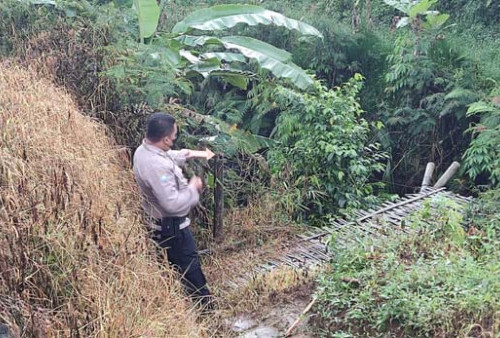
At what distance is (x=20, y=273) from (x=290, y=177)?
15.0 ft

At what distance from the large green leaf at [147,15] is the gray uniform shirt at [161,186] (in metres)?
3.22

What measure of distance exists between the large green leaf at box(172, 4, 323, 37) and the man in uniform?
3.81 meters

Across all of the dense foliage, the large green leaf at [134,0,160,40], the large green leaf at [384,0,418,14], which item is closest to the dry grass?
the large green leaf at [134,0,160,40]

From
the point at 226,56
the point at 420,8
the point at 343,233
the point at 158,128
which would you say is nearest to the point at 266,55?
the point at 226,56

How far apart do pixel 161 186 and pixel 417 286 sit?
190 centimetres

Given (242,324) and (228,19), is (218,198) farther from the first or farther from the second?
(228,19)

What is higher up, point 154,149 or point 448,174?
point 154,149

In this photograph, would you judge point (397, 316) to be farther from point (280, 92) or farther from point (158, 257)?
point (280, 92)

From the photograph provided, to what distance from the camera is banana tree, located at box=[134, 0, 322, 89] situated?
305 inches

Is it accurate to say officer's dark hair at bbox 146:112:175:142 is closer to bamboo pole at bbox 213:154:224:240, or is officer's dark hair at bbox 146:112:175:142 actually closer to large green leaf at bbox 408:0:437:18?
bamboo pole at bbox 213:154:224:240

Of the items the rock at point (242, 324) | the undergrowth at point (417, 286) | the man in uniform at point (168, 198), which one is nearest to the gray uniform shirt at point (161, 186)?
the man in uniform at point (168, 198)

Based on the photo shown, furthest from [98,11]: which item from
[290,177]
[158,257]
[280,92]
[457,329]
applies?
[457,329]

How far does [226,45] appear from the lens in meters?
8.29

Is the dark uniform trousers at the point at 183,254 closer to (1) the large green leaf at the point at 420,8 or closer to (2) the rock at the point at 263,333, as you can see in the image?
(2) the rock at the point at 263,333
